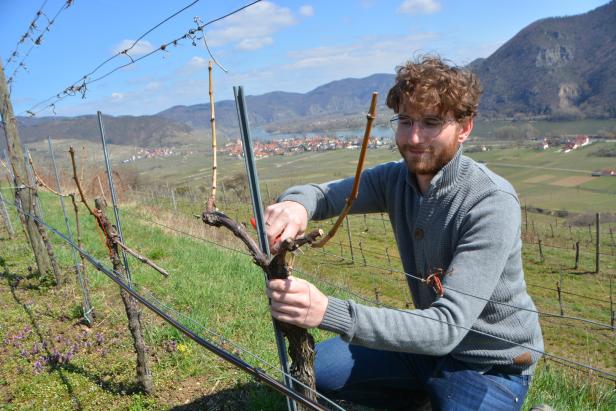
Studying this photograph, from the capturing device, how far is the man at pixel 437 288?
137cm

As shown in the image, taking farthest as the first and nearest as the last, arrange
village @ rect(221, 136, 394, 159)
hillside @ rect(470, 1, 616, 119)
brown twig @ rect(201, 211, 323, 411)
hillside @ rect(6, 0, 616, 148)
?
1. hillside @ rect(470, 1, 616, 119)
2. hillside @ rect(6, 0, 616, 148)
3. village @ rect(221, 136, 394, 159)
4. brown twig @ rect(201, 211, 323, 411)

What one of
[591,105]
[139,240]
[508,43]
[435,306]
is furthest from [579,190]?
[508,43]

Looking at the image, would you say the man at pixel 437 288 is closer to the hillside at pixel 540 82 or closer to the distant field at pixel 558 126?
the hillside at pixel 540 82

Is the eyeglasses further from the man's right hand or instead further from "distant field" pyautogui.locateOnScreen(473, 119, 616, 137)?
"distant field" pyautogui.locateOnScreen(473, 119, 616, 137)

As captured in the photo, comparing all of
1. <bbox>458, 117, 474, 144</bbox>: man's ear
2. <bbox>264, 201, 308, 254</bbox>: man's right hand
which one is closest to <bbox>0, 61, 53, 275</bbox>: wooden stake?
<bbox>264, 201, 308, 254</bbox>: man's right hand

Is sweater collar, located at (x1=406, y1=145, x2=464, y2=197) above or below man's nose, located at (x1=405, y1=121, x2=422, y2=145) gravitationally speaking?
below

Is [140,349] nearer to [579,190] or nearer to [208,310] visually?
[208,310]

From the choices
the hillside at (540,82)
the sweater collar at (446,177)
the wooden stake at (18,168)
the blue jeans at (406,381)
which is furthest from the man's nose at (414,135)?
the hillside at (540,82)

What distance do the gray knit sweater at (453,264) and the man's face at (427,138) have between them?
49 mm

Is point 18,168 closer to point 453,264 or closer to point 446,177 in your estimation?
point 446,177

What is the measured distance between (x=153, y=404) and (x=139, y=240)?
507 cm

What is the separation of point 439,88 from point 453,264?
0.67 m

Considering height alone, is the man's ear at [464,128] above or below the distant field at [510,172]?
above

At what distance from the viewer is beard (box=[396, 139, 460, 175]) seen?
5.84 ft
